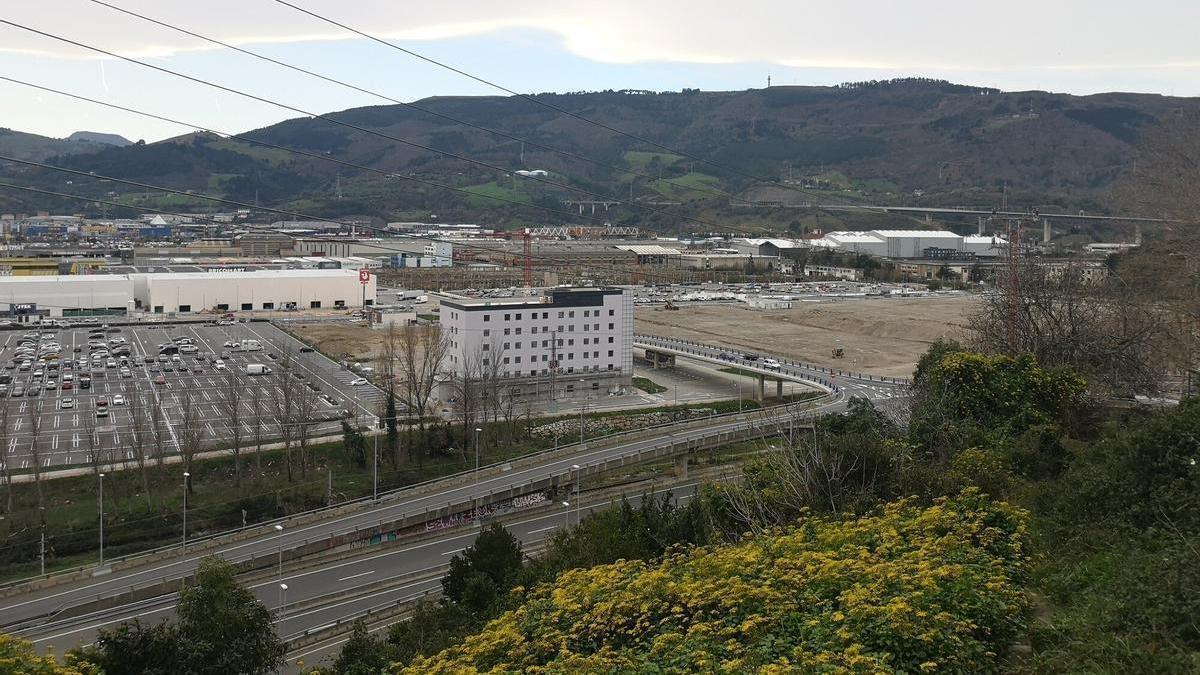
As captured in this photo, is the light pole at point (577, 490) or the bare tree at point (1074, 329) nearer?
the bare tree at point (1074, 329)

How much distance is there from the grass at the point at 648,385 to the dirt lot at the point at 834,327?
15.4 ft

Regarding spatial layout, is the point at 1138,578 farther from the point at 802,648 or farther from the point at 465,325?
the point at 465,325

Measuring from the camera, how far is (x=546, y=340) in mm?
20297

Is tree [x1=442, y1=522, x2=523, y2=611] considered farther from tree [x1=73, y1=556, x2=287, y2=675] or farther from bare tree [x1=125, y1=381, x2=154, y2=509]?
bare tree [x1=125, y1=381, x2=154, y2=509]

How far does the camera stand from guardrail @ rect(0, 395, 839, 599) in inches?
426

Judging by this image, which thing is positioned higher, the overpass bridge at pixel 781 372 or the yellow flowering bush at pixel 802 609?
the yellow flowering bush at pixel 802 609

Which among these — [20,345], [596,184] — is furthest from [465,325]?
[596,184]

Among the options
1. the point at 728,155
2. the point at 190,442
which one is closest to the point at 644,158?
the point at 728,155

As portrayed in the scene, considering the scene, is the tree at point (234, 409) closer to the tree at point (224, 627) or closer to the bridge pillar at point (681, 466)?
the bridge pillar at point (681, 466)

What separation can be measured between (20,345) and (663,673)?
24.9m

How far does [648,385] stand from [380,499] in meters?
9.37

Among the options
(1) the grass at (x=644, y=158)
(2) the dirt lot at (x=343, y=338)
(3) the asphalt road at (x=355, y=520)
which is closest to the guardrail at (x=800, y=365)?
(3) the asphalt road at (x=355, y=520)

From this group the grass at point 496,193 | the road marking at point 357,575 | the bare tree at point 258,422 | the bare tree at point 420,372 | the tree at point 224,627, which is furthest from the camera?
the grass at point 496,193

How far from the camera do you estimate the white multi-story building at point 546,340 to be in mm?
19531
